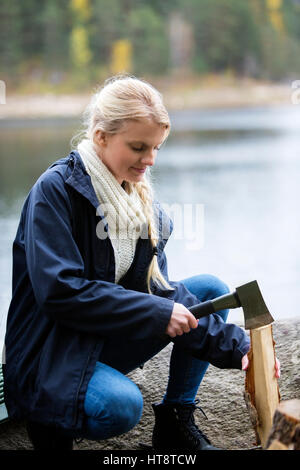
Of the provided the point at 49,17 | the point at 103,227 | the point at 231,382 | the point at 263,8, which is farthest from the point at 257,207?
the point at 263,8

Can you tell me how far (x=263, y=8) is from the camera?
18.9 metres

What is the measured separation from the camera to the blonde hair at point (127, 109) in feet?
3.96

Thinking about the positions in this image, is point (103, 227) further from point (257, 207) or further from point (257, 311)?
point (257, 207)

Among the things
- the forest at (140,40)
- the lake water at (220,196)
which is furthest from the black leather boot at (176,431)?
the forest at (140,40)

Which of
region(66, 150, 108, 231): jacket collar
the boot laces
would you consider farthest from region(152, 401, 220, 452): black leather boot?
region(66, 150, 108, 231): jacket collar

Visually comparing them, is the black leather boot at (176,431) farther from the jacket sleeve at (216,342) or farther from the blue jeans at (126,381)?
the jacket sleeve at (216,342)

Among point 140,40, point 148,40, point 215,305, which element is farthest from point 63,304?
point 140,40

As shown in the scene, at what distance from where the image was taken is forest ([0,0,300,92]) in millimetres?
14586

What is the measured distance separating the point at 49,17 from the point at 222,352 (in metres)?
15.4

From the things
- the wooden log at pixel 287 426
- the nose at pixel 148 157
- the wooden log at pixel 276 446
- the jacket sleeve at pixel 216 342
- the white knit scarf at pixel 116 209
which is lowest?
the wooden log at pixel 276 446

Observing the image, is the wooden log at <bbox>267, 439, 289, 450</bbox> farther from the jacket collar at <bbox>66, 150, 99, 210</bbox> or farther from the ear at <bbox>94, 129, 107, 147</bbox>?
the ear at <bbox>94, 129, 107, 147</bbox>

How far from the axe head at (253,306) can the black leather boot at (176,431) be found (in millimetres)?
296

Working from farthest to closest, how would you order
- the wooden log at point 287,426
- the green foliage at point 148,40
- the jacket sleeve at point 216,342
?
the green foliage at point 148,40
the jacket sleeve at point 216,342
the wooden log at point 287,426

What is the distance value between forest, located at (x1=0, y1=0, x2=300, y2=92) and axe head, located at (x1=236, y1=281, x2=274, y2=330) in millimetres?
13240
